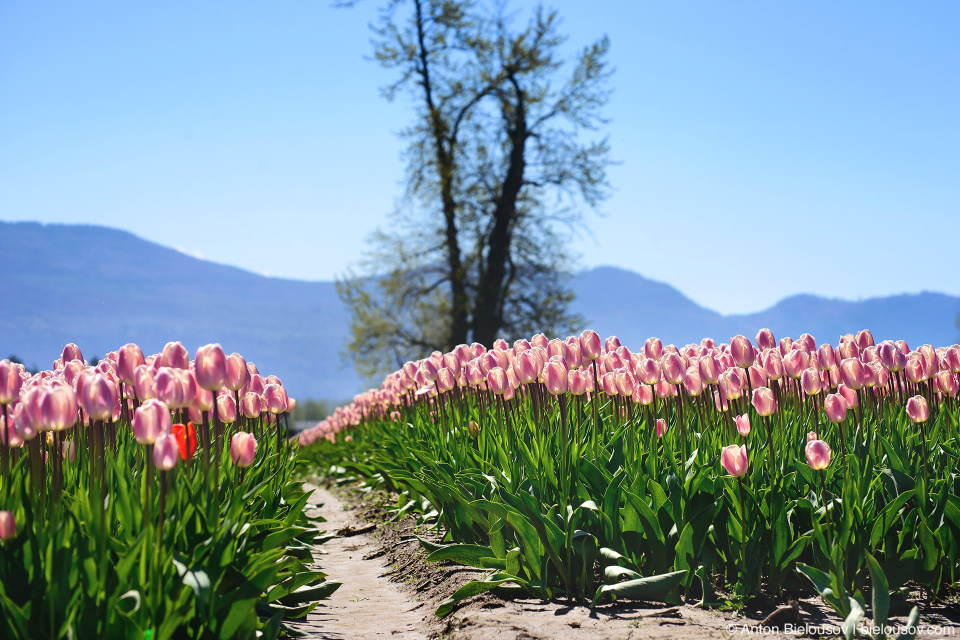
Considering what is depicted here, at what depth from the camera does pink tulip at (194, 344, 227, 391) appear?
3.64 meters

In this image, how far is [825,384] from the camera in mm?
5582

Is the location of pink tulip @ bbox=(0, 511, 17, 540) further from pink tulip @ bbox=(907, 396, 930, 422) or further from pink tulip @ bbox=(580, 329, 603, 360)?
pink tulip @ bbox=(907, 396, 930, 422)

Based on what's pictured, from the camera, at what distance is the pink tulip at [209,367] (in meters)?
3.64

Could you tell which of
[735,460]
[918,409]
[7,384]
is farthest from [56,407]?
[918,409]

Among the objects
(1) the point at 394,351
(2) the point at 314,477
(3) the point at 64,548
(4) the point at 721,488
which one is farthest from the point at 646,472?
(1) the point at 394,351

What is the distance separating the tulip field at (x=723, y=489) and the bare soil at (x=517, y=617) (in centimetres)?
11

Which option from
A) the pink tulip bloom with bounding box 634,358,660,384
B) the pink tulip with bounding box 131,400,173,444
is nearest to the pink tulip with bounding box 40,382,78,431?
the pink tulip with bounding box 131,400,173,444

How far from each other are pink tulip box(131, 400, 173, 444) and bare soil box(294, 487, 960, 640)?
4.75 feet

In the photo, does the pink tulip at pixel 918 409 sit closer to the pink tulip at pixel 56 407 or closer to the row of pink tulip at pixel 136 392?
the row of pink tulip at pixel 136 392

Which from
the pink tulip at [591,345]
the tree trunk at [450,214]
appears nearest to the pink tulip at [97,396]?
Answer: the pink tulip at [591,345]

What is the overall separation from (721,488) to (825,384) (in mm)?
1987

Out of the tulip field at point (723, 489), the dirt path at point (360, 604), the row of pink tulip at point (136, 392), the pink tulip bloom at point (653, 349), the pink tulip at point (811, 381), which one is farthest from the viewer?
the pink tulip bloom at point (653, 349)

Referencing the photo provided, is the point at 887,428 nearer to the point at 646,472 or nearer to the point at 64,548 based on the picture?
the point at 646,472

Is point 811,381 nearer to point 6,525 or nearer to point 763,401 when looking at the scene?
point 763,401
